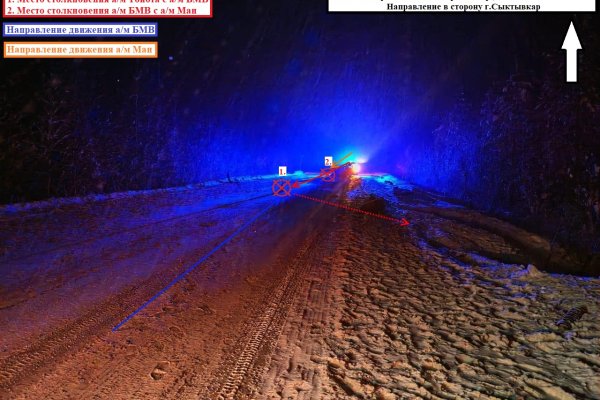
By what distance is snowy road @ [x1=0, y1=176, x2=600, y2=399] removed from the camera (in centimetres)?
302

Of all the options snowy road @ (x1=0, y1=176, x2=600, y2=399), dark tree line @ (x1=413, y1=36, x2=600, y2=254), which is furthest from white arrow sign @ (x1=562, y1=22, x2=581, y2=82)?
snowy road @ (x1=0, y1=176, x2=600, y2=399)

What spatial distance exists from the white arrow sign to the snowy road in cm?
470

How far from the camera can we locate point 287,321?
4.18 m

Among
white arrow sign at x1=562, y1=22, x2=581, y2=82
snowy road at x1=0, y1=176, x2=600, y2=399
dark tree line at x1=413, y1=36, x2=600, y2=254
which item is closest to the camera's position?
snowy road at x1=0, y1=176, x2=600, y2=399

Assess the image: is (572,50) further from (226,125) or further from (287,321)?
(226,125)

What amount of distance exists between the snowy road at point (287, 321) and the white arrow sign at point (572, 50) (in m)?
4.70

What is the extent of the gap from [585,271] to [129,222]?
11.3 meters

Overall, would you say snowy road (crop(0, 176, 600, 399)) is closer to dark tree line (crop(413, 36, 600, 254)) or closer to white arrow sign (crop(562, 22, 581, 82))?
dark tree line (crop(413, 36, 600, 254))

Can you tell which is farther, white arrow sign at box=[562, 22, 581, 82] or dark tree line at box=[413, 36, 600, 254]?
white arrow sign at box=[562, 22, 581, 82]

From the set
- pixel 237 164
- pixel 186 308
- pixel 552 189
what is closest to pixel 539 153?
pixel 552 189

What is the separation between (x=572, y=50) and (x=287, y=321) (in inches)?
387

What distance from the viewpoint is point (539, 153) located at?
35.9ft

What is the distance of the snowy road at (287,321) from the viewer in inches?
119

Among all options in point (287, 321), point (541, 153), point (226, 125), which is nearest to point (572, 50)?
point (541, 153)
